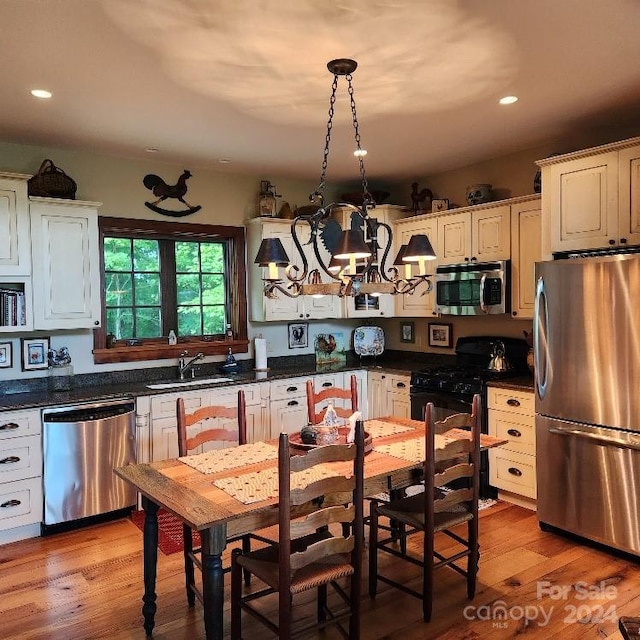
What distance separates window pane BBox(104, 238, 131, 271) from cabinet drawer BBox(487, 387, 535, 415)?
3019 millimetres

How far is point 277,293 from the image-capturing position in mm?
4977

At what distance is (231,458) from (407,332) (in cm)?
324

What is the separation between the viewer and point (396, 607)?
2734 millimetres

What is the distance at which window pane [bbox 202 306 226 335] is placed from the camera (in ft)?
16.3

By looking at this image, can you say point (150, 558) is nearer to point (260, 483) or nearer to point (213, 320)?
point (260, 483)

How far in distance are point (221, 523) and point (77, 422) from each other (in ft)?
6.89

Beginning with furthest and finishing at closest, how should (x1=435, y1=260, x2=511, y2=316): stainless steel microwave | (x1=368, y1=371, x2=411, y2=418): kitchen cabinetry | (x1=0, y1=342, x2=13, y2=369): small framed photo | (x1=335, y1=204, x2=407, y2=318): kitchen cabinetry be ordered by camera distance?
(x1=335, y1=204, x2=407, y2=318): kitchen cabinetry
(x1=368, y1=371, x2=411, y2=418): kitchen cabinetry
(x1=435, y1=260, x2=511, y2=316): stainless steel microwave
(x1=0, y1=342, x2=13, y2=369): small framed photo

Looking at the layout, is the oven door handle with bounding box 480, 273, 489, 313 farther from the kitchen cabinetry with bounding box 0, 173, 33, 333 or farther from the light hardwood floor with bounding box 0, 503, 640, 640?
the kitchen cabinetry with bounding box 0, 173, 33, 333

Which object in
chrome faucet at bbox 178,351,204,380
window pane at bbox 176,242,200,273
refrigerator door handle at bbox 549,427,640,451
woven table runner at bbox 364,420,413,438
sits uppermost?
window pane at bbox 176,242,200,273

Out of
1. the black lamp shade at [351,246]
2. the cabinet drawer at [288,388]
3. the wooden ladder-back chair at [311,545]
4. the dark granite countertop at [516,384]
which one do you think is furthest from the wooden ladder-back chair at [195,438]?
the dark granite countertop at [516,384]

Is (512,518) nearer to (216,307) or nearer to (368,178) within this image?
(216,307)

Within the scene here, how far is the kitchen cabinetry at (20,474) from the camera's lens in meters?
3.46

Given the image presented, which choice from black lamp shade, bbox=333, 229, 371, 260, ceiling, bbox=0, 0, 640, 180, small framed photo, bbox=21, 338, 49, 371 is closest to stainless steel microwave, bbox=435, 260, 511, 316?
ceiling, bbox=0, 0, 640, 180

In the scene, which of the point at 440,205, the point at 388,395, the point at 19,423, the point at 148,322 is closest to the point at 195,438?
the point at 19,423
